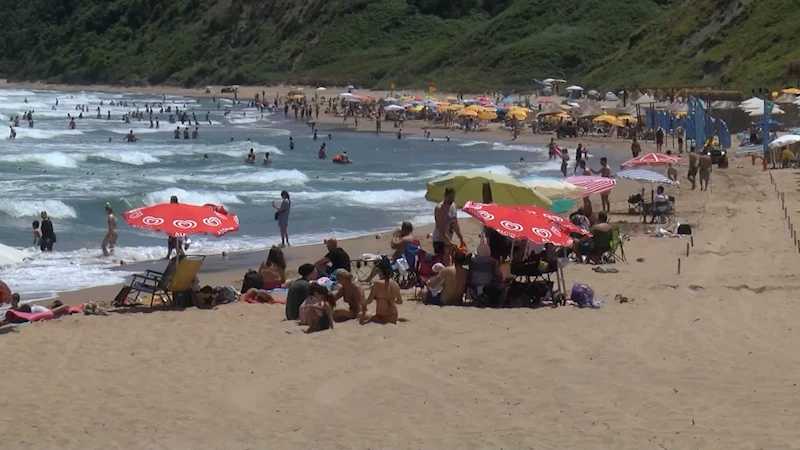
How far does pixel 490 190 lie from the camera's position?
45.5 feet

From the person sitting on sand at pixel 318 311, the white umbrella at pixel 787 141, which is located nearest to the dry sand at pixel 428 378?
the person sitting on sand at pixel 318 311

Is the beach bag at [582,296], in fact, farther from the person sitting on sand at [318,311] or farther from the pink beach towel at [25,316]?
the pink beach towel at [25,316]

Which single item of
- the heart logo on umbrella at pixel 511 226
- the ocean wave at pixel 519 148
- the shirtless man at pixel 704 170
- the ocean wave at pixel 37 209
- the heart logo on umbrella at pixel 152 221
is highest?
the heart logo on umbrella at pixel 511 226

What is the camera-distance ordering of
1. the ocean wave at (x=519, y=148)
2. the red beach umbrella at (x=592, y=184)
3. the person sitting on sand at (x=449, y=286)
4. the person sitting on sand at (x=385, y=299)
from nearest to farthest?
the person sitting on sand at (x=385, y=299)
the person sitting on sand at (x=449, y=286)
the red beach umbrella at (x=592, y=184)
the ocean wave at (x=519, y=148)

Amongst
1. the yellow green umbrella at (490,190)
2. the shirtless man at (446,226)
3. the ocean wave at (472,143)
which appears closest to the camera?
the shirtless man at (446,226)

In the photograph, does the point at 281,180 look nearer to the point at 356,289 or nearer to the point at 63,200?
the point at 63,200

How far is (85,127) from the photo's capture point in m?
57.4

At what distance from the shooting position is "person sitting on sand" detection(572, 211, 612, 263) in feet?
48.0

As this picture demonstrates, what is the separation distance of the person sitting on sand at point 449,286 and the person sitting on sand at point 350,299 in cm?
114

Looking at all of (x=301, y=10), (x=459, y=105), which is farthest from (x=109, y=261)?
(x=301, y=10)

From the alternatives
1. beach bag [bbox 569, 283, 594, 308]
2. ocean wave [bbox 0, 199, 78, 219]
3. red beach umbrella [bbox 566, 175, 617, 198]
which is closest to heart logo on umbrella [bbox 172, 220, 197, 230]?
beach bag [bbox 569, 283, 594, 308]

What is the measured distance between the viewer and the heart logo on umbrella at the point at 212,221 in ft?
40.4

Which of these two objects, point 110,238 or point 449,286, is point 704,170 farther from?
point 449,286

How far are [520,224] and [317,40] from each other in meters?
89.2
